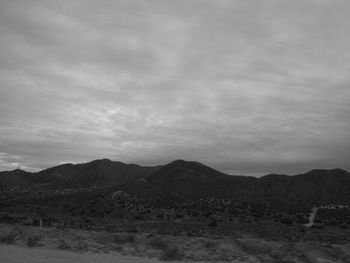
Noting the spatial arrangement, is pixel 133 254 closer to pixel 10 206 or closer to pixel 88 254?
pixel 88 254

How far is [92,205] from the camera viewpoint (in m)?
72.9

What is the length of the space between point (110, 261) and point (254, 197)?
103 meters

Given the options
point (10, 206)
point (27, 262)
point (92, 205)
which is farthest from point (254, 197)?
point (27, 262)

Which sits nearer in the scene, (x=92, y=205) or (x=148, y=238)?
(x=148, y=238)

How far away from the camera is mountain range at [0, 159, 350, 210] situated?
11562cm

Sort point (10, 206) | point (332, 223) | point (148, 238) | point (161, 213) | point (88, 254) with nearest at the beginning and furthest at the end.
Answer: point (88, 254) → point (148, 238) → point (332, 223) → point (161, 213) → point (10, 206)

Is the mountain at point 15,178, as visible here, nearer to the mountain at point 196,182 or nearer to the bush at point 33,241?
the mountain at point 196,182

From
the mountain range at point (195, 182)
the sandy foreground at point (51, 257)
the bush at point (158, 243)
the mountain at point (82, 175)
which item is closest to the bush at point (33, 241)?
the sandy foreground at point (51, 257)

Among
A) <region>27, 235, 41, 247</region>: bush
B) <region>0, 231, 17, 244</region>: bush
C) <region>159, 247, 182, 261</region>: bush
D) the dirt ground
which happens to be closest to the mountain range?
the dirt ground

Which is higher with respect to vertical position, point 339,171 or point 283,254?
point 339,171

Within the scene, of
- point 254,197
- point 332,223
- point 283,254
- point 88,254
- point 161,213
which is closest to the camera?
point 88,254

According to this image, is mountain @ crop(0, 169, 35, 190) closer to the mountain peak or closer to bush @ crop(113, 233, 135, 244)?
the mountain peak

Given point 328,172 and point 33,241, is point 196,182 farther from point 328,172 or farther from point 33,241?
point 33,241

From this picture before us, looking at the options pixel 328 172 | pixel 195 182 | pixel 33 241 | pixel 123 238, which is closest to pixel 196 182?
pixel 195 182
